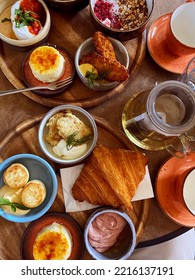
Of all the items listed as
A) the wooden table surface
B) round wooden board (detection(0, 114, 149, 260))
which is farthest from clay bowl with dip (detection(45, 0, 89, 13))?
round wooden board (detection(0, 114, 149, 260))

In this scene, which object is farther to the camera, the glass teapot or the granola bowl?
the granola bowl

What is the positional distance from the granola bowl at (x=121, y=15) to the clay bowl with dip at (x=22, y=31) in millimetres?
193

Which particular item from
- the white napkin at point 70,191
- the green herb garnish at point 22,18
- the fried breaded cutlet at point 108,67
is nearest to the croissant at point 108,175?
the white napkin at point 70,191

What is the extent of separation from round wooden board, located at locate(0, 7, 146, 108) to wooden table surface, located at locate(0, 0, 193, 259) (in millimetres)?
26

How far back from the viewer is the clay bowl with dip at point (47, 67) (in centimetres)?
130

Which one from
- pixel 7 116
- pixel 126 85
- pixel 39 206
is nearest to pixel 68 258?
pixel 39 206

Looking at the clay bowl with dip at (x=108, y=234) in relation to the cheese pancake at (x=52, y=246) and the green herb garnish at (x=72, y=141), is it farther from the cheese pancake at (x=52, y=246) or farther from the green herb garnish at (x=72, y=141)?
the green herb garnish at (x=72, y=141)

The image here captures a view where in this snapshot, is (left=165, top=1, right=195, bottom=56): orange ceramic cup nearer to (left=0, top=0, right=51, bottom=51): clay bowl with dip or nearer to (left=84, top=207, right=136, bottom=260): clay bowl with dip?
(left=0, top=0, right=51, bottom=51): clay bowl with dip

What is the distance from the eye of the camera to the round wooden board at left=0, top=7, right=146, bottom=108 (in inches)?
53.8

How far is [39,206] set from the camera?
1.30 metres

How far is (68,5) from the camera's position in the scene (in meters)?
1.34

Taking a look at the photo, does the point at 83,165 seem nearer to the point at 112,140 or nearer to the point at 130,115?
the point at 112,140

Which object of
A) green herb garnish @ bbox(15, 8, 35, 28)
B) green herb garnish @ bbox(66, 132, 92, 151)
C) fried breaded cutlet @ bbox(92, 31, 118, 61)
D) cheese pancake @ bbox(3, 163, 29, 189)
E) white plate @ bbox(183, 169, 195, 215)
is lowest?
white plate @ bbox(183, 169, 195, 215)
